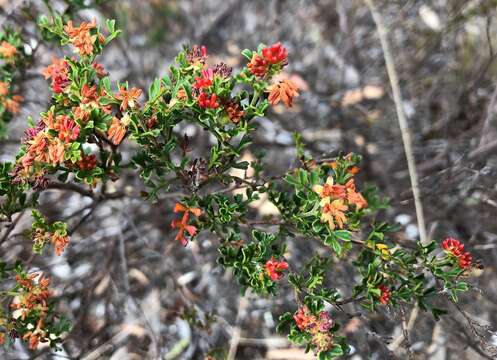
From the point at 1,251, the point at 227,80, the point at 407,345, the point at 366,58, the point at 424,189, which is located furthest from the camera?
the point at 366,58

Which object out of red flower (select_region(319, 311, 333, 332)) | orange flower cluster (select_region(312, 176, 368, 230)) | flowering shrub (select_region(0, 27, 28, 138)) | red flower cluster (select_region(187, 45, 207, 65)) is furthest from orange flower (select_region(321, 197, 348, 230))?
flowering shrub (select_region(0, 27, 28, 138))

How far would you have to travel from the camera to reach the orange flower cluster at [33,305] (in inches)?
74.6

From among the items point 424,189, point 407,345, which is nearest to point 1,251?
point 407,345

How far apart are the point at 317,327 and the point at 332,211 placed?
42 centimetres

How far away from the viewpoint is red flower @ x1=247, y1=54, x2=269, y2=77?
5.52ft

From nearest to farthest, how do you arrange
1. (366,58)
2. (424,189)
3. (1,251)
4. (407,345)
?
(407,345) → (1,251) → (424,189) → (366,58)

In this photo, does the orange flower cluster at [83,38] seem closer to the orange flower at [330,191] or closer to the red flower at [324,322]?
the orange flower at [330,191]

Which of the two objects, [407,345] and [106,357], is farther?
[106,357]

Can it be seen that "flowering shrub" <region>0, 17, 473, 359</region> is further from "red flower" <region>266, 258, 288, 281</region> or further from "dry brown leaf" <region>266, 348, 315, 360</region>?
"dry brown leaf" <region>266, 348, 315, 360</region>

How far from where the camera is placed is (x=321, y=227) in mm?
1733

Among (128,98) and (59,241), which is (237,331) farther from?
(128,98)

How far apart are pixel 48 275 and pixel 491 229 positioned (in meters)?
2.52

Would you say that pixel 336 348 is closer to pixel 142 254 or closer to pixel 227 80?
pixel 227 80

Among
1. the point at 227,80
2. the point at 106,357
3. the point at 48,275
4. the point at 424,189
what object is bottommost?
the point at 106,357
